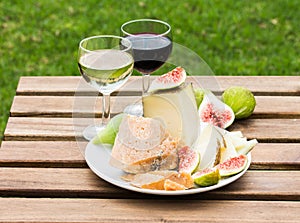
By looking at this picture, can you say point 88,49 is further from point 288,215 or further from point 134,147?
point 288,215

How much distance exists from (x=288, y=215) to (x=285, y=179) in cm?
21

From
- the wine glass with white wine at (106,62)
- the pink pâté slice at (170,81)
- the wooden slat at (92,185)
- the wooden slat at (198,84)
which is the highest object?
the wine glass with white wine at (106,62)

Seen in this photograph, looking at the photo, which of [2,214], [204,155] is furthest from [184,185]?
[2,214]

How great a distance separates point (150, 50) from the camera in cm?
218

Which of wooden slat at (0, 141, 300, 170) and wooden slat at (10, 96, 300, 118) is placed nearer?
wooden slat at (0, 141, 300, 170)

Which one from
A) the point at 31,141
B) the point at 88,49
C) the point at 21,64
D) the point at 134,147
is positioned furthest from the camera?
the point at 21,64

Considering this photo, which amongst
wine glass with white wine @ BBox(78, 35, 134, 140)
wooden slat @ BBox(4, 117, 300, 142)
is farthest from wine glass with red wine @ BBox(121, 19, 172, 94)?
wooden slat @ BBox(4, 117, 300, 142)

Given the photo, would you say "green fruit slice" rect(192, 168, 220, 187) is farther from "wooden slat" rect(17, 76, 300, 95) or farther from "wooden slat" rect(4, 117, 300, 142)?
"wooden slat" rect(17, 76, 300, 95)

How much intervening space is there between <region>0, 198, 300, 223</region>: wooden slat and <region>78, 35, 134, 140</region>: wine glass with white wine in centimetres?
39

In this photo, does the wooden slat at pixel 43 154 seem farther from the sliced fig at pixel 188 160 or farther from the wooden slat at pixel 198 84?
the wooden slat at pixel 198 84

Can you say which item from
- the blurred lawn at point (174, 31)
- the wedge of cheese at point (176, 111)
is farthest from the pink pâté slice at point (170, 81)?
the blurred lawn at point (174, 31)

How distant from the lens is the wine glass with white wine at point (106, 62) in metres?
1.98

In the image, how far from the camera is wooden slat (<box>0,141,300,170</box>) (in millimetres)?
2084

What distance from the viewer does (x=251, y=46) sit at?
16.4 feet
